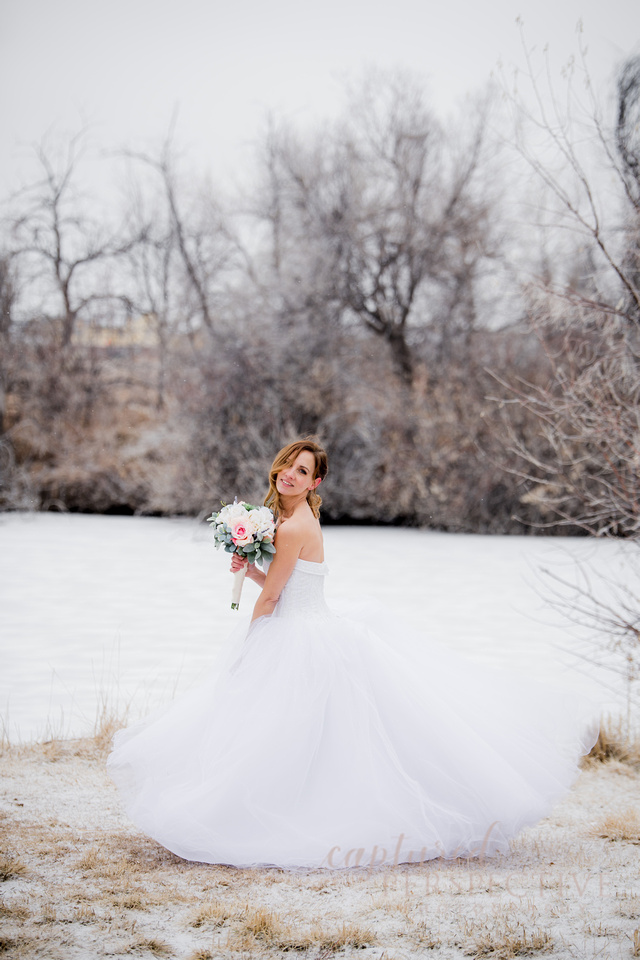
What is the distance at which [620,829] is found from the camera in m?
3.03

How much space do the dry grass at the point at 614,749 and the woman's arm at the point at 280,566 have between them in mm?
2124

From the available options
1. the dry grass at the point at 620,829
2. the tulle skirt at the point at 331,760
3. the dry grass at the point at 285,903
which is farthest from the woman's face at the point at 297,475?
the dry grass at the point at 620,829

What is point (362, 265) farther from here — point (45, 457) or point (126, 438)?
point (45, 457)

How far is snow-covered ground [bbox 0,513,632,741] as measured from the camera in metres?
5.03

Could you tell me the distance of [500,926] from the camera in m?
2.14

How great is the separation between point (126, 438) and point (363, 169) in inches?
307

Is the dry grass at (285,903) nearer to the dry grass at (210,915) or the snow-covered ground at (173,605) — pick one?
the dry grass at (210,915)

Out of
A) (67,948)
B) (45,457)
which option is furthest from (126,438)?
(67,948)

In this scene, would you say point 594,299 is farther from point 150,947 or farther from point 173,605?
point 173,605

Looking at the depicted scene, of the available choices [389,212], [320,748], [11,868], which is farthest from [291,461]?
[389,212]

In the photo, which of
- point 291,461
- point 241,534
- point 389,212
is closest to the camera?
point 241,534

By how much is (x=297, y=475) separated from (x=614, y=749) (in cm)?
244

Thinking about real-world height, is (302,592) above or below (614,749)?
above

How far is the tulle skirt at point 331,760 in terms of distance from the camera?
7.97 feet
